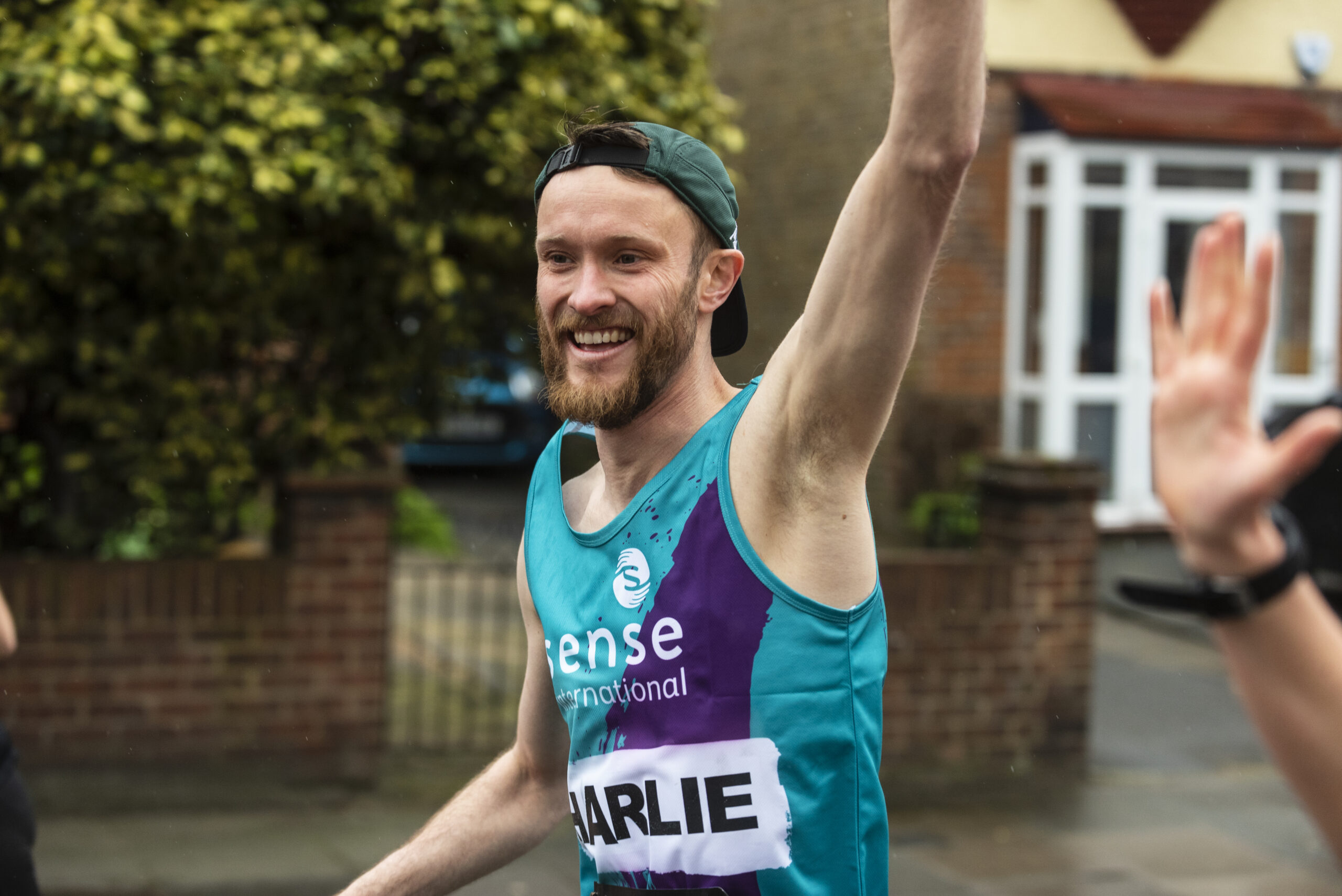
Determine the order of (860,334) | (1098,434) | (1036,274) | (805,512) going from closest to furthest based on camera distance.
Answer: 1. (860,334)
2. (805,512)
3. (1036,274)
4. (1098,434)

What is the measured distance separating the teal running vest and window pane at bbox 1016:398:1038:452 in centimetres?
1184

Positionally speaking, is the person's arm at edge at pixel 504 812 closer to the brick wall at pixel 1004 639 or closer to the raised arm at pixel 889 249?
the raised arm at pixel 889 249

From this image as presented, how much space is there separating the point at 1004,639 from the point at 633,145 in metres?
5.41

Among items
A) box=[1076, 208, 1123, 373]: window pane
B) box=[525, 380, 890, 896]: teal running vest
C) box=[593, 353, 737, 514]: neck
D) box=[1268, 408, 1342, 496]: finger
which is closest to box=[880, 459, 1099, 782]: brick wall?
box=[593, 353, 737, 514]: neck

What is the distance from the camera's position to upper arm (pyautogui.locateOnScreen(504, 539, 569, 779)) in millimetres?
2539

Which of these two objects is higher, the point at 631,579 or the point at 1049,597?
the point at 631,579

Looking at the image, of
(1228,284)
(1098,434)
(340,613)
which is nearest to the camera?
(1228,284)

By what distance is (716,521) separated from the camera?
2086mm

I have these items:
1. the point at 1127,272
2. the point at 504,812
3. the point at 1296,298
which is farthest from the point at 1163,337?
the point at 1296,298

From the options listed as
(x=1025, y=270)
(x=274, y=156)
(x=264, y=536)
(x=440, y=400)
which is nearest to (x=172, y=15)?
(x=274, y=156)

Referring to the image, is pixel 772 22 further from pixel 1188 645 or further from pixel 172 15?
pixel 172 15

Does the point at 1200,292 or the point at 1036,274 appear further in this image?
the point at 1036,274

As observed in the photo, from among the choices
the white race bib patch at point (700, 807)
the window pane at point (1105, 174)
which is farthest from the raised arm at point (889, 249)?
the window pane at point (1105, 174)

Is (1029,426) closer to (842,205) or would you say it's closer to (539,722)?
(842,205)
